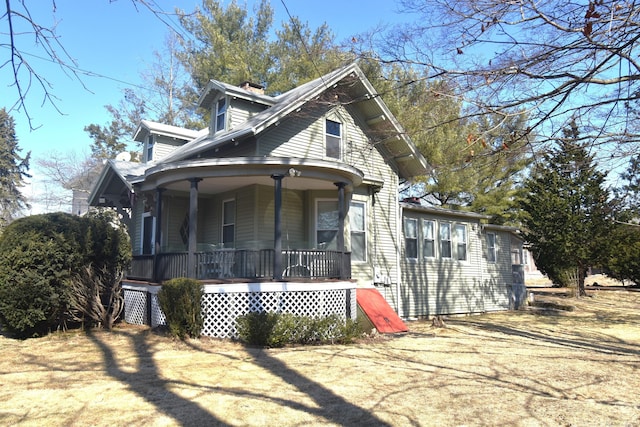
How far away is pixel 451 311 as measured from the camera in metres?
17.3

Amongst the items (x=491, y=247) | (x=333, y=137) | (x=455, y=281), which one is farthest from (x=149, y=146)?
(x=491, y=247)

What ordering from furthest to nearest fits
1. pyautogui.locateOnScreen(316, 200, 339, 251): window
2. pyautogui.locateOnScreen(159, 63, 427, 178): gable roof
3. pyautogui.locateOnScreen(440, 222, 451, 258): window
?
pyautogui.locateOnScreen(440, 222, 451, 258): window
pyautogui.locateOnScreen(316, 200, 339, 251): window
pyautogui.locateOnScreen(159, 63, 427, 178): gable roof

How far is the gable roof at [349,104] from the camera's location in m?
12.4

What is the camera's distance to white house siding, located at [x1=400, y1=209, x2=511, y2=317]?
16.0 meters

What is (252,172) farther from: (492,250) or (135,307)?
(492,250)

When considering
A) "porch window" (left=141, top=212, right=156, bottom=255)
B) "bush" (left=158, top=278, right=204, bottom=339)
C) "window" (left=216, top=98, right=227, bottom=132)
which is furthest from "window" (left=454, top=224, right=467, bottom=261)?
Answer: "porch window" (left=141, top=212, right=156, bottom=255)

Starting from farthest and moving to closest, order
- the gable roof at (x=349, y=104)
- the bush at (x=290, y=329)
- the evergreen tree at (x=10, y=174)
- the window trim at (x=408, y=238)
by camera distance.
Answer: the evergreen tree at (x=10, y=174)
the window trim at (x=408, y=238)
the gable roof at (x=349, y=104)
the bush at (x=290, y=329)

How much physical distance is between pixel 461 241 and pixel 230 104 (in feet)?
31.9

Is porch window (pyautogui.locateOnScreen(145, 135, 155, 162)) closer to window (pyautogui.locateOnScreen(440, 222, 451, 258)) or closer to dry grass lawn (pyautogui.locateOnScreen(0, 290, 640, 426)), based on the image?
dry grass lawn (pyautogui.locateOnScreen(0, 290, 640, 426))

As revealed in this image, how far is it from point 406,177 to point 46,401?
13.1 metres

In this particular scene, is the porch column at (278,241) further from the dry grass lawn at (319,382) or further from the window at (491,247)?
the window at (491,247)

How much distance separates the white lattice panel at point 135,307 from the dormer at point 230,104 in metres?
5.24

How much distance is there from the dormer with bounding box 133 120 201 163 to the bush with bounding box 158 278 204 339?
30.8 ft

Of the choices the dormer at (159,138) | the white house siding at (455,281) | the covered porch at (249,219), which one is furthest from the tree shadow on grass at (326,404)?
the dormer at (159,138)
